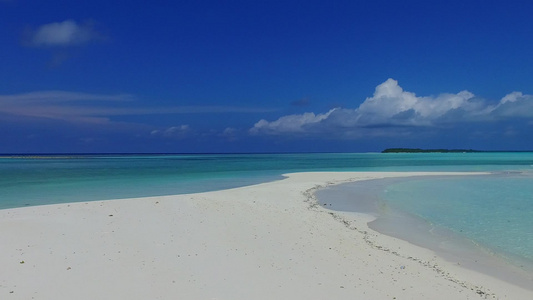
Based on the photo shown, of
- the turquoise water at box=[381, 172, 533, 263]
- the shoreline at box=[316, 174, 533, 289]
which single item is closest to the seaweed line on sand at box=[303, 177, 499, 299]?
the shoreline at box=[316, 174, 533, 289]

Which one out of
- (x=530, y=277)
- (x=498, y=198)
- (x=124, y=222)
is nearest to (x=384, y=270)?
(x=530, y=277)

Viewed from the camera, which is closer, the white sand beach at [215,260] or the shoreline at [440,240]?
the white sand beach at [215,260]

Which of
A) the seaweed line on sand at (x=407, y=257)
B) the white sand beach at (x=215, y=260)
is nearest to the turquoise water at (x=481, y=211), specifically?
the seaweed line on sand at (x=407, y=257)

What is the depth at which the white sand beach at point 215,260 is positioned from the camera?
286 inches

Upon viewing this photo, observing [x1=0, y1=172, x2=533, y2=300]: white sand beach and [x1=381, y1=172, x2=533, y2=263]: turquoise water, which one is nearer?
[x1=0, y1=172, x2=533, y2=300]: white sand beach

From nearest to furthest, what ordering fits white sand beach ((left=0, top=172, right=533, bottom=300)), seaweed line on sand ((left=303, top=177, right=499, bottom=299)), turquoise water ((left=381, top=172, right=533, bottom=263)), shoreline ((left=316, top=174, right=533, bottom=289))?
white sand beach ((left=0, top=172, right=533, bottom=300)) < seaweed line on sand ((left=303, top=177, right=499, bottom=299)) < shoreline ((left=316, top=174, right=533, bottom=289)) < turquoise water ((left=381, top=172, right=533, bottom=263))

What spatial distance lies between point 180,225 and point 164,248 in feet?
9.18

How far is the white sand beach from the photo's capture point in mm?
7262

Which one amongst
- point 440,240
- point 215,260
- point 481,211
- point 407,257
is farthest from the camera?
point 481,211

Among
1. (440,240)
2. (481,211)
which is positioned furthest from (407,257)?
(481,211)

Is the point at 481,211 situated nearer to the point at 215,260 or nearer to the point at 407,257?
the point at 407,257

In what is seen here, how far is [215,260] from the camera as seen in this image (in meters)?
9.02

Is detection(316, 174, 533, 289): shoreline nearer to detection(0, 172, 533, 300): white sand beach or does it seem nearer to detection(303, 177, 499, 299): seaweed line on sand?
detection(0, 172, 533, 300): white sand beach

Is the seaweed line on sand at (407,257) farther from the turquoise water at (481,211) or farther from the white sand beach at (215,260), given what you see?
the turquoise water at (481,211)
